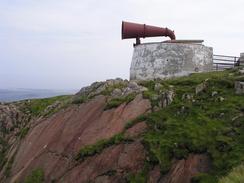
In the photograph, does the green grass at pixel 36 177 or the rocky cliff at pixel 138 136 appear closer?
the rocky cliff at pixel 138 136

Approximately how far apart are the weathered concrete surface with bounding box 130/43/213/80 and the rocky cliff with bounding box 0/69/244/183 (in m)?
5.41

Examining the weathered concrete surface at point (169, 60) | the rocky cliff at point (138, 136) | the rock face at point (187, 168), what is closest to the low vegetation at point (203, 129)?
the rocky cliff at point (138, 136)

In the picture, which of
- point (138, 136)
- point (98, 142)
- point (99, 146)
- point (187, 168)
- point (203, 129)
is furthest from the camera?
point (98, 142)

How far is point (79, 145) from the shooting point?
66.4 ft

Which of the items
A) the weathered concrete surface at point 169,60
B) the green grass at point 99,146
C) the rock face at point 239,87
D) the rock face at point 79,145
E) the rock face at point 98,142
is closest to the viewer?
the rock face at point 98,142

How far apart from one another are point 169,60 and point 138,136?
43.3 feet

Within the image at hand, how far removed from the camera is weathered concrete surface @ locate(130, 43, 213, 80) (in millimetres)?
30619

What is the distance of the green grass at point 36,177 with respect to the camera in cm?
2005

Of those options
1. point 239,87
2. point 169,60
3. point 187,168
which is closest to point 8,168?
point 187,168

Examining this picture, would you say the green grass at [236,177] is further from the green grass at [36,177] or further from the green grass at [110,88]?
the green grass at [110,88]

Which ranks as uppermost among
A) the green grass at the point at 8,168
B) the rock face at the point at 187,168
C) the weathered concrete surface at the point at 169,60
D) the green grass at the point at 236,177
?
the weathered concrete surface at the point at 169,60

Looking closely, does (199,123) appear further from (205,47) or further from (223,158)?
(205,47)

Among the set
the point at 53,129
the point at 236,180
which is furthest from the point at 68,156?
the point at 236,180

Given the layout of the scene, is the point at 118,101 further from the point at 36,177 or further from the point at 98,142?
the point at 36,177
